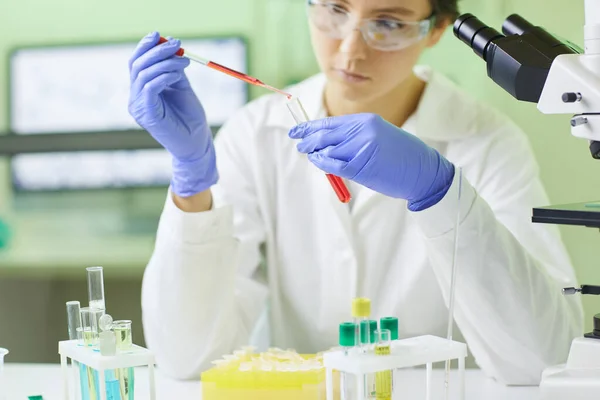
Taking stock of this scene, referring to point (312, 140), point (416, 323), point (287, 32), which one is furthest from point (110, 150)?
point (312, 140)

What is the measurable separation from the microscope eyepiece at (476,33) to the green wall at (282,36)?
1366 millimetres

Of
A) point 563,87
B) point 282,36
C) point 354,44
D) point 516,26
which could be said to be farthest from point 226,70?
point 282,36

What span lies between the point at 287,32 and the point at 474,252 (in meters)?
1.62

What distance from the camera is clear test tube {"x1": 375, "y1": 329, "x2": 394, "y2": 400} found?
4.53ft

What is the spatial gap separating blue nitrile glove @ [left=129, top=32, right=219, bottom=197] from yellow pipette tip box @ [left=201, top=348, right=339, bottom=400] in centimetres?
59

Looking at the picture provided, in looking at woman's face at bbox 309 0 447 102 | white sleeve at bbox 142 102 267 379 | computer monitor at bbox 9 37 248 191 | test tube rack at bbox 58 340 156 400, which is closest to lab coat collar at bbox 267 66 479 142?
woman's face at bbox 309 0 447 102

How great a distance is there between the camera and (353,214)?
7.82ft

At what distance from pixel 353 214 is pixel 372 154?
0.73 meters

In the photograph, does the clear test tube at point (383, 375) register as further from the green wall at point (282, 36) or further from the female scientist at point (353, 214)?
the green wall at point (282, 36)

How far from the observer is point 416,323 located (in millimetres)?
2365

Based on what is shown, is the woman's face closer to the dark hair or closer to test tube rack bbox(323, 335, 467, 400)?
the dark hair

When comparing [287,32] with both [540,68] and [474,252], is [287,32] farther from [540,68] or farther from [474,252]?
[540,68]

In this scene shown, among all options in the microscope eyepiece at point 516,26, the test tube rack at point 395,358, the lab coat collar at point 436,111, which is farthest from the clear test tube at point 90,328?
the lab coat collar at point 436,111

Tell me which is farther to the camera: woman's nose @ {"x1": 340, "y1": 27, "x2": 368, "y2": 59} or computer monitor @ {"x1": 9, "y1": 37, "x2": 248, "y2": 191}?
computer monitor @ {"x1": 9, "y1": 37, "x2": 248, "y2": 191}
